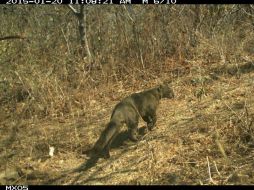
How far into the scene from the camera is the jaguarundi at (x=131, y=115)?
A: 6.60 metres

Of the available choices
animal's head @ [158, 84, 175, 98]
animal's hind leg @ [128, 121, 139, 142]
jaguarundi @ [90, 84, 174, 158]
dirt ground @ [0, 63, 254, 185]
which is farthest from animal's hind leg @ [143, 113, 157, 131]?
animal's head @ [158, 84, 175, 98]

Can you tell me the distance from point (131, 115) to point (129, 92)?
2.61 meters

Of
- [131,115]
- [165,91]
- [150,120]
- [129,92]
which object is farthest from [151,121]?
[129,92]

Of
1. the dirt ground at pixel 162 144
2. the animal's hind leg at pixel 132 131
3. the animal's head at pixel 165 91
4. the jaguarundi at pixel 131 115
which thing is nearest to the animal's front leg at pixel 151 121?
the jaguarundi at pixel 131 115

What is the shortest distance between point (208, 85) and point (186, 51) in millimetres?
1975

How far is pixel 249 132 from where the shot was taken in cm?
634

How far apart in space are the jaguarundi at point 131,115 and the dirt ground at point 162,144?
0.18 metres

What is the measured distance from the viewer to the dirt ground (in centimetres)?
595

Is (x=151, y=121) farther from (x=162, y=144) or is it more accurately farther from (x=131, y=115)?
(x=162, y=144)

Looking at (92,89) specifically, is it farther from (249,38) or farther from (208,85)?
(249,38)

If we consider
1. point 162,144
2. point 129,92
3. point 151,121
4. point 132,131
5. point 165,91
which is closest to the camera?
point 162,144

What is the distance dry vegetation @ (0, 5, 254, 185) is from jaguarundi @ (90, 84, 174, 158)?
0.66ft

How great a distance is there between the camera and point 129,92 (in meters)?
9.84
